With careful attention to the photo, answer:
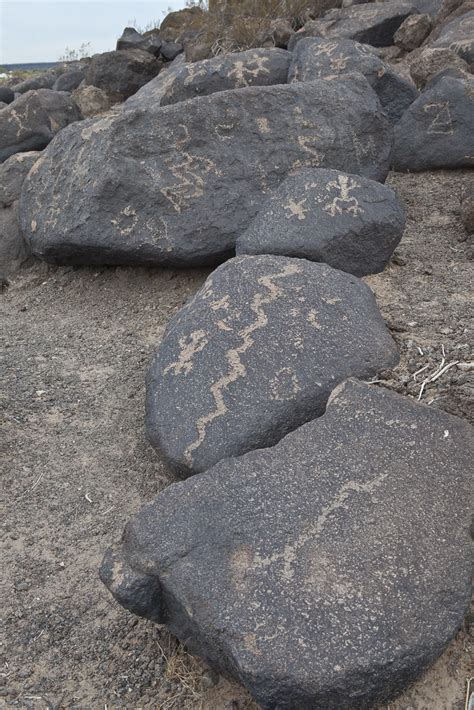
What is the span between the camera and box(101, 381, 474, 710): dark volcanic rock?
5.10 ft

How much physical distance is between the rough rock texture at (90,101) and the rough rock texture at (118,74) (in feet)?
1.74

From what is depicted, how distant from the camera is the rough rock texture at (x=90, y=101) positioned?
8227 mm

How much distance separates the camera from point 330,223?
3285 millimetres

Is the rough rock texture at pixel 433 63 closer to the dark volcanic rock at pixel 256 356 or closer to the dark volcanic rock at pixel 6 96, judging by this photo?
the dark volcanic rock at pixel 256 356

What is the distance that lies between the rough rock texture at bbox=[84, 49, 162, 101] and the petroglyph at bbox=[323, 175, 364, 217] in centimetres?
613

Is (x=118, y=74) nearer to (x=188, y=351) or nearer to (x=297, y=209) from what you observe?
(x=297, y=209)

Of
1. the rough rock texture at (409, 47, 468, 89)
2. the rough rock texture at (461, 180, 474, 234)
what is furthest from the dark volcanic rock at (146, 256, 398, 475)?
the rough rock texture at (409, 47, 468, 89)

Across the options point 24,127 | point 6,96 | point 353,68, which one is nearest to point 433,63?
point 353,68

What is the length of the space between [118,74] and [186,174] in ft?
18.6

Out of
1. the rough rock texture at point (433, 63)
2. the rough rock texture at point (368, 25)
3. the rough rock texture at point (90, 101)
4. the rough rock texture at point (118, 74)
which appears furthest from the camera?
the rough rock texture at point (118, 74)

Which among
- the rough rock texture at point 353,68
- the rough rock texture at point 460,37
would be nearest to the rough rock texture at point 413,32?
the rough rock texture at point 460,37

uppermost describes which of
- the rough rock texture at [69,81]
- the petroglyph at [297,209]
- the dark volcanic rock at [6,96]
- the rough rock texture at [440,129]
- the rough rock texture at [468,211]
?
the dark volcanic rock at [6,96]

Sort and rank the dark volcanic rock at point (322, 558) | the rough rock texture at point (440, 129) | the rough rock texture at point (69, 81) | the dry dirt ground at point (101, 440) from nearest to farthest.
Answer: the dark volcanic rock at point (322, 558), the dry dirt ground at point (101, 440), the rough rock texture at point (440, 129), the rough rock texture at point (69, 81)

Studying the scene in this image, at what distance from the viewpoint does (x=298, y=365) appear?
245 centimetres
